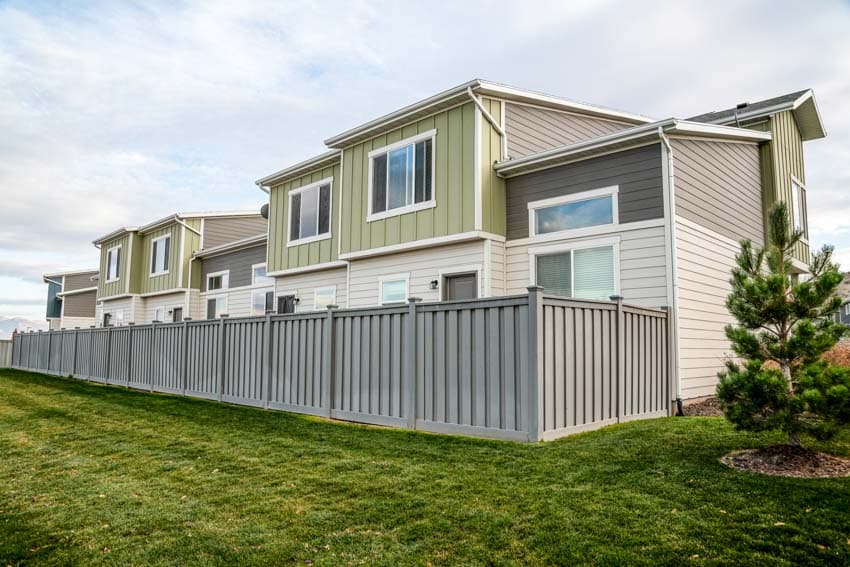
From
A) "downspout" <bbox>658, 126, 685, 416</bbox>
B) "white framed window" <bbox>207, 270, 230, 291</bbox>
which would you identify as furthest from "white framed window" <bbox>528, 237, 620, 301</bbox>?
"white framed window" <bbox>207, 270, 230, 291</bbox>

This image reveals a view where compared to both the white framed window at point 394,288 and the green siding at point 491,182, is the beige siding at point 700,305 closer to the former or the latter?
the green siding at point 491,182

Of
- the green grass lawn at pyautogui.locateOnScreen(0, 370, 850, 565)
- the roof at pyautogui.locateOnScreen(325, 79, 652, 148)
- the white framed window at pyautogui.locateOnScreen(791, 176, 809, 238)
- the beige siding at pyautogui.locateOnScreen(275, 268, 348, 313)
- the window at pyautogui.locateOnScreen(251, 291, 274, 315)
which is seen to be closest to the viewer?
the green grass lawn at pyautogui.locateOnScreen(0, 370, 850, 565)

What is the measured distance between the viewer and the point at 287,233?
628 inches

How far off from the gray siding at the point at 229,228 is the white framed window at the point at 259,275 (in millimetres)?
4678

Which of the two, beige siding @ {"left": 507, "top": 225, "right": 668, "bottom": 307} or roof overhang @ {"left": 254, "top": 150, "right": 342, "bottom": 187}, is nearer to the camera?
beige siding @ {"left": 507, "top": 225, "right": 668, "bottom": 307}

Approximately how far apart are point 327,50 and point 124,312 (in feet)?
58.4

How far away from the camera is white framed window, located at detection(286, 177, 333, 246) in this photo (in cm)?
1470

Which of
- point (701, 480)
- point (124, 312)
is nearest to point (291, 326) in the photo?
point (701, 480)

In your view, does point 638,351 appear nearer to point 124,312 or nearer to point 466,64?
point 466,64

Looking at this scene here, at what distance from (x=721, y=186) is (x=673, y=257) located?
2.85m

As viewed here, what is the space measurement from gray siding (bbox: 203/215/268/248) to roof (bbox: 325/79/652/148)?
1151 cm

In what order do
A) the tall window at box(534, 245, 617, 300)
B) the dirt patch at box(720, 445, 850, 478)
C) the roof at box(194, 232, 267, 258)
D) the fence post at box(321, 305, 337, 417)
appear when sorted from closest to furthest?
the dirt patch at box(720, 445, 850, 478)
the fence post at box(321, 305, 337, 417)
the tall window at box(534, 245, 617, 300)
the roof at box(194, 232, 267, 258)

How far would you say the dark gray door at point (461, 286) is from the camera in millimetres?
10812

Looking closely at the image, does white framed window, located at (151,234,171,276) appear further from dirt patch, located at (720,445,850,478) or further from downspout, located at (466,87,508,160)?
dirt patch, located at (720,445,850,478)
